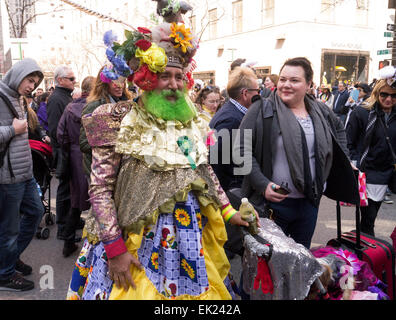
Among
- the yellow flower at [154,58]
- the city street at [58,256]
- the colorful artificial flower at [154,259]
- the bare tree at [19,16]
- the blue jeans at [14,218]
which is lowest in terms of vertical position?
the city street at [58,256]

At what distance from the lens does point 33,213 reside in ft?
11.4

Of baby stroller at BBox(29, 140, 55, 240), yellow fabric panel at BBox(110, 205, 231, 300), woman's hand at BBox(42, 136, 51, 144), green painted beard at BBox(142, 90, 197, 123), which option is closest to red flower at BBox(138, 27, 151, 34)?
green painted beard at BBox(142, 90, 197, 123)

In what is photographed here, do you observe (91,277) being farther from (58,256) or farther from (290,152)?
(58,256)

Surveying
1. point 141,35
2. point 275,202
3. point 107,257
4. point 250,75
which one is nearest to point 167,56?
point 141,35

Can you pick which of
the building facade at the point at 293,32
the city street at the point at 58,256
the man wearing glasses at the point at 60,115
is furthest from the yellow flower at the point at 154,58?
the building facade at the point at 293,32

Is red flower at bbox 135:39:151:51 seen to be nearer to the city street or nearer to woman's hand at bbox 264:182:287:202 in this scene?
woman's hand at bbox 264:182:287:202

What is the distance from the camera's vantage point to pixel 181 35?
1950mm

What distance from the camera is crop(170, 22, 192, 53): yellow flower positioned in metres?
1.92

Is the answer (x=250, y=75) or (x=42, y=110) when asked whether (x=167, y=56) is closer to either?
(x=250, y=75)

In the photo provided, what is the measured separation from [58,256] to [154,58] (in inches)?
122

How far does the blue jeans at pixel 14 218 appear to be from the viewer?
316 centimetres

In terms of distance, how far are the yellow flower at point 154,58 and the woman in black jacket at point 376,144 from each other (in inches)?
110

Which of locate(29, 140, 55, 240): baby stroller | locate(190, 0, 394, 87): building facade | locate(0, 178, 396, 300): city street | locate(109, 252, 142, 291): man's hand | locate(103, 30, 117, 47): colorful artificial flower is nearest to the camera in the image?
locate(109, 252, 142, 291): man's hand

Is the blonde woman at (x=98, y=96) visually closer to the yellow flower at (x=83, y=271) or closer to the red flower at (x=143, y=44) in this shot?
the yellow flower at (x=83, y=271)
